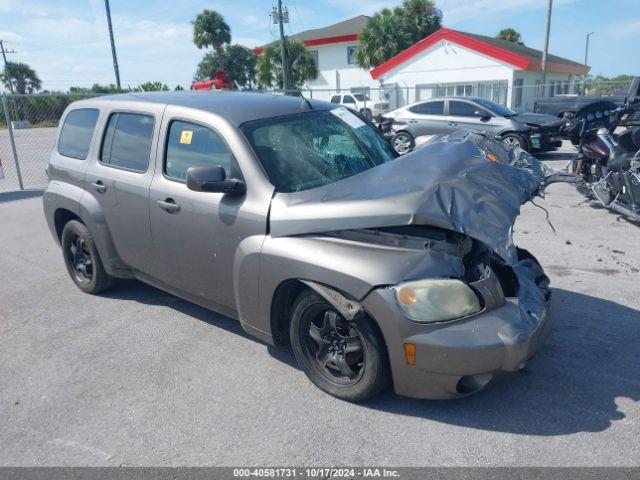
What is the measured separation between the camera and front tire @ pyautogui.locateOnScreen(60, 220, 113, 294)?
16.5 feet

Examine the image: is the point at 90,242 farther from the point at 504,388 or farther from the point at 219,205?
the point at 504,388

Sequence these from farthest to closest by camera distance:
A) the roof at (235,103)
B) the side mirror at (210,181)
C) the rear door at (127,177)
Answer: the rear door at (127,177), the roof at (235,103), the side mirror at (210,181)

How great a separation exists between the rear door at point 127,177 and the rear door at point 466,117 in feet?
33.2

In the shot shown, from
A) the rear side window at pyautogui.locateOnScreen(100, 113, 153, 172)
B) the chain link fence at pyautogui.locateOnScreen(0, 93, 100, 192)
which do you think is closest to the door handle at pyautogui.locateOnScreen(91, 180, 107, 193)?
the rear side window at pyautogui.locateOnScreen(100, 113, 153, 172)

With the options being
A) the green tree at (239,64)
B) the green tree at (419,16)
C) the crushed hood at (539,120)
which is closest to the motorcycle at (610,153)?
the crushed hood at (539,120)

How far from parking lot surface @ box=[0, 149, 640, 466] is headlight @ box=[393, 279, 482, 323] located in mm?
589

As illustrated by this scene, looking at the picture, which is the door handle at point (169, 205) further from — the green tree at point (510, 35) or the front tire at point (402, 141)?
the green tree at point (510, 35)

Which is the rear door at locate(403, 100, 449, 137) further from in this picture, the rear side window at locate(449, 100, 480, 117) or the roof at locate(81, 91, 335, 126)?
the roof at locate(81, 91, 335, 126)

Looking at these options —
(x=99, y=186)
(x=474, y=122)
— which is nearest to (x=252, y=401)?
(x=99, y=186)

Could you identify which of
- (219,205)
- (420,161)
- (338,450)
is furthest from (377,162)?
(338,450)

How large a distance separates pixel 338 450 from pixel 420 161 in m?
1.97

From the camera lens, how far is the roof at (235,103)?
13.0 feet

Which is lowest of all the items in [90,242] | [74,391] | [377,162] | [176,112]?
[74,391]

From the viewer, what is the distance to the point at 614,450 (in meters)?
2.77
